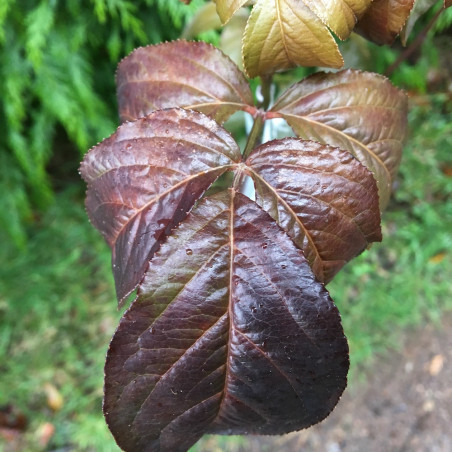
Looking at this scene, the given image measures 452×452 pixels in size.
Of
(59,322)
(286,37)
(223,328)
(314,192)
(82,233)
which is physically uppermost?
(286,37)

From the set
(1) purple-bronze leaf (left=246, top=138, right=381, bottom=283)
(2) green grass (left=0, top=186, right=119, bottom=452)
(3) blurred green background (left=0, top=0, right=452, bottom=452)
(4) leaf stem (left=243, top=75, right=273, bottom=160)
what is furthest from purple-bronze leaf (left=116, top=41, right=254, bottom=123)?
(2) green grass (left=0, top=186, right=119, bottom=452)

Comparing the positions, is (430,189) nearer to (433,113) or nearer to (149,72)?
(433,113)

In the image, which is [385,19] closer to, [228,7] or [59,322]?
[228,7]

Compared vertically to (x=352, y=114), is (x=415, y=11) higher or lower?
higher

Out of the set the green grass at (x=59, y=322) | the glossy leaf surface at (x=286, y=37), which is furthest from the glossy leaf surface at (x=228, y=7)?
the green grass at (x=59, y=322)

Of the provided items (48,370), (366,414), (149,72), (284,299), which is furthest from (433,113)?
(48,370)

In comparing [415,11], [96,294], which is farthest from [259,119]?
[96,294]

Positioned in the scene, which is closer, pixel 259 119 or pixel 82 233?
pixel 259 119

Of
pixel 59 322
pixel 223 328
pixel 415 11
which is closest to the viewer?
pixel 223 328
